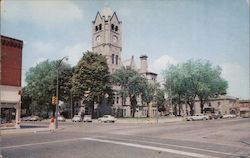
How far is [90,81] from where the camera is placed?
63938mm

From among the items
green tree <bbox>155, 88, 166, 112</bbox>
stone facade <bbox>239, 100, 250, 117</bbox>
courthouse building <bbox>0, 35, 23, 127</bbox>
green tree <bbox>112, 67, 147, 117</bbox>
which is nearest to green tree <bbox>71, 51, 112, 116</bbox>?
green tree <bbox>112, 67, 147, 117</bbox>

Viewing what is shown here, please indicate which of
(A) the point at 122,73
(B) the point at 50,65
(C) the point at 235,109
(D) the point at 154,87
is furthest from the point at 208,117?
(C) the point at 235,109

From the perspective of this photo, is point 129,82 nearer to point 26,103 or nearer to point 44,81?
point 44,81

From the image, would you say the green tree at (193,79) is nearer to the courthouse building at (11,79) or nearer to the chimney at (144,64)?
the chimney at (144,64)

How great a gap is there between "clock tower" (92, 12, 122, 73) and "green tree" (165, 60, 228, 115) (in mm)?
17098

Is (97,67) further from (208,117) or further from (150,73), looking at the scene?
(150,73)

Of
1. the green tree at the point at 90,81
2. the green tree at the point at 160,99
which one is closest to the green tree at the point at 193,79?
the green tree at the point at 160,99

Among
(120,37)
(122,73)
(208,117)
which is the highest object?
(120,37)

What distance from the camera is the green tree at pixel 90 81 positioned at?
63.9 metres

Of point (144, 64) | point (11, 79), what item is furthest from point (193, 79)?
point (11, 79)

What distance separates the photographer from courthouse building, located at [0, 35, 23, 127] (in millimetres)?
30812

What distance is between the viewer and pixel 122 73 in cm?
6906

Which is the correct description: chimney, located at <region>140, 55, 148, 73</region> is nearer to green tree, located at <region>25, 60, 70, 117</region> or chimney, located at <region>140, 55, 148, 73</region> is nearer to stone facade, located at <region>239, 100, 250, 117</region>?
green tree, located at <region>25, 60, 70, 117</region>

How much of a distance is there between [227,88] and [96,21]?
43934 millimetres
